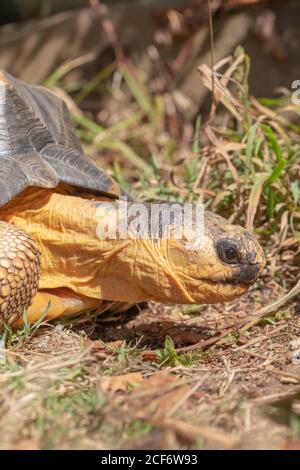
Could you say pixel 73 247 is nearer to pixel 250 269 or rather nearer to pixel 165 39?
pixel 250 269

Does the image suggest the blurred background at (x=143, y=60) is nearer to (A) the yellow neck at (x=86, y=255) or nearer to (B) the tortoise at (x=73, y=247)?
(B) the tortoise at (x=73, y=247)

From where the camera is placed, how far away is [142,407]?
2480 millimetres

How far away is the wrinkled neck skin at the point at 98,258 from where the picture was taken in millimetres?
3275

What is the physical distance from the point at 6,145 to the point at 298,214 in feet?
5.55

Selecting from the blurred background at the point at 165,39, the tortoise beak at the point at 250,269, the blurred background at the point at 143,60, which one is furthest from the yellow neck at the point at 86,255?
the blurred background at the point at 165,39

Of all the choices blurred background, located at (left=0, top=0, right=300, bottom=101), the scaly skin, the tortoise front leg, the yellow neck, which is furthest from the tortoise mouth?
blurred background, located at (left=0, top=0, right=300, bottom=101)

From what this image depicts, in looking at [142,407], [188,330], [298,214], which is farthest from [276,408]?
[298,214]

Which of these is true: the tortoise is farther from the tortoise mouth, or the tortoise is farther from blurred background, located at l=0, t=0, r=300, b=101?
blurred background, located at l=0, t=0, r=300, b=101

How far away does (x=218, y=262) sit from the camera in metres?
3.21

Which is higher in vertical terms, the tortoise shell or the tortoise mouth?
the tortoise shell

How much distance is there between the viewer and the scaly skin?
3219 mm
